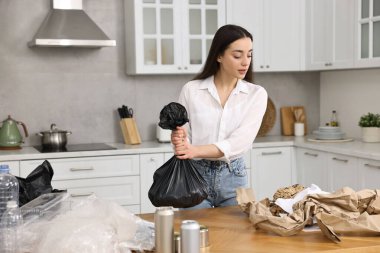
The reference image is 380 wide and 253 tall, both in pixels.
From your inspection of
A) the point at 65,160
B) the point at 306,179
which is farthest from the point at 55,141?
the point at 306,179

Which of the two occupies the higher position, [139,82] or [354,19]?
[354,19]

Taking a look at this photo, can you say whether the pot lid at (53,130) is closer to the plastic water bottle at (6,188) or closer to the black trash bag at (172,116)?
the black trash bag at (172,116)

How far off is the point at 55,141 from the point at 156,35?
1.14 metres

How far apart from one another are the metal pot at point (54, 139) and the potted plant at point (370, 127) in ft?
7.51

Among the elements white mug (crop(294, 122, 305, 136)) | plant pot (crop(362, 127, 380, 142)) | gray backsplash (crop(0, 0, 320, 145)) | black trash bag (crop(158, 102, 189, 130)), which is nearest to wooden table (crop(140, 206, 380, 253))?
black trash bag (crop(158, 102, 189, 130))

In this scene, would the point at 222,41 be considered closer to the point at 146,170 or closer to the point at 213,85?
Result: the point at 213,85

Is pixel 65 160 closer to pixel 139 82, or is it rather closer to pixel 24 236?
pixel 139 82

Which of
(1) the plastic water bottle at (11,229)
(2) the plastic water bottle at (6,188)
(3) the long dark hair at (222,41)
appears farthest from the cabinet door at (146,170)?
(1) the plastic water bottle at (11,229)

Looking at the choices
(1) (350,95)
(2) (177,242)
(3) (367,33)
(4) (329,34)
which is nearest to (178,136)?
(2) (177,242)

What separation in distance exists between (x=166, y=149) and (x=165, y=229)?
2.78m

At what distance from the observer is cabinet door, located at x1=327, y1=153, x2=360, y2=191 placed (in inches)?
169

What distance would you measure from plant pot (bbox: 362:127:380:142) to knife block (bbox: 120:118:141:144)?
69.6 inches

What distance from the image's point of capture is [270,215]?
2.25 meters

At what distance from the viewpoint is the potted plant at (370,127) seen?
4.66 m
